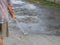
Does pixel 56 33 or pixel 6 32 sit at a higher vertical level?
pixel 6 32

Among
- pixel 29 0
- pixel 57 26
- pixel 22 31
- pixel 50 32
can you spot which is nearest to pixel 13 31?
pixel 22 31

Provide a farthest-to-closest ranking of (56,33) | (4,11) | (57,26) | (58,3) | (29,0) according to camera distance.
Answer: (29,0), (58,3), (57,26), (56,33), (4,11)

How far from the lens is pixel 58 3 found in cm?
1617

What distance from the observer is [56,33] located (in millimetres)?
7914

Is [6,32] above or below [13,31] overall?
above

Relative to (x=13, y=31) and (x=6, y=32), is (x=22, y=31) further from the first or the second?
(x=6, y=32)

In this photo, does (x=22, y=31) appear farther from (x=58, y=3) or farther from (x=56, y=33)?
(x=58, y=3)

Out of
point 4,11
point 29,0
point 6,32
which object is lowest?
point 29,0

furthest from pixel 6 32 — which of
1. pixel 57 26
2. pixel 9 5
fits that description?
pixel 57 26

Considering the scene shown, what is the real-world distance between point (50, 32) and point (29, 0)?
12.3 meters

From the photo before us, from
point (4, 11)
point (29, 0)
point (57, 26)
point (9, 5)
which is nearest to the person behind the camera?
point (4, 11)

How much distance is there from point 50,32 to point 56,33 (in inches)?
9.2

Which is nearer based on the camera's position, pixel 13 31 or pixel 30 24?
pixel 13 31

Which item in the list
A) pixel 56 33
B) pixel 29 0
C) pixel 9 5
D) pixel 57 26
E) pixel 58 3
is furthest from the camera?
pixel 29 0
